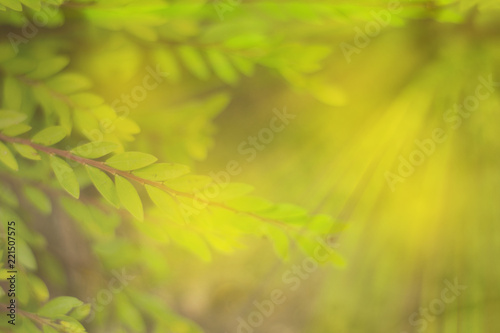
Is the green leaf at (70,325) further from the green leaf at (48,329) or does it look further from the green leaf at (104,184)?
the green leaf at (104,184)

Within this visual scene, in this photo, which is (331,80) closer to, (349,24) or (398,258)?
(349,24)

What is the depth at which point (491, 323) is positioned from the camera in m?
0.82

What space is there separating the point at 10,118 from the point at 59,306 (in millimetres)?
451

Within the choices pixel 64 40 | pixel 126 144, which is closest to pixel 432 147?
pixel 126 144

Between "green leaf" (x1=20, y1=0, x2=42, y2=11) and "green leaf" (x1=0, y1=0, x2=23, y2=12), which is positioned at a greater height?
"green leaf" (x1=20, y1=0, x2=42, y2=11)

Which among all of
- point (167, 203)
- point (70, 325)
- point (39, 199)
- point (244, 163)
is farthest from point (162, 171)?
point (70, 325)

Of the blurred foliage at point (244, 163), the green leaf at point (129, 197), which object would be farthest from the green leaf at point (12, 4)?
the green leaf at point (129, 197)

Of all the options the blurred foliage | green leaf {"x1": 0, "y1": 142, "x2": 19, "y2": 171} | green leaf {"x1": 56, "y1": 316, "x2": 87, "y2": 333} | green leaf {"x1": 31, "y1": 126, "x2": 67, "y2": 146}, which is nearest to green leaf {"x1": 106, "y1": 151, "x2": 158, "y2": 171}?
the blurred foliage

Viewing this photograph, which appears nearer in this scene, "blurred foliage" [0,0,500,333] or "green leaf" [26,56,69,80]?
"blurred foliage" [0,0,500,333]

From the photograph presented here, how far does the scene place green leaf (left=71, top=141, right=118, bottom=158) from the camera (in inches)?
38.5

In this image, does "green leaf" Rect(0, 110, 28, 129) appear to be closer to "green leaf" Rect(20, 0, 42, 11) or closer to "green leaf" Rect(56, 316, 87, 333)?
"green leaf" Rect(20, 0, 42, 11)

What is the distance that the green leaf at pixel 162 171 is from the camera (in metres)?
0.96

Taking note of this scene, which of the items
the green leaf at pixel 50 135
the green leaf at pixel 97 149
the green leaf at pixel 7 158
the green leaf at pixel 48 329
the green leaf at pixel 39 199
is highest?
the green leaf at pixel 97 149

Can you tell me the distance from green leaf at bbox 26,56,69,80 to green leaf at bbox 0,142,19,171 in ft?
0.59
